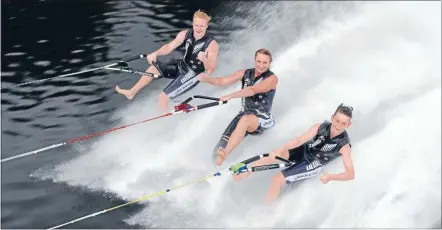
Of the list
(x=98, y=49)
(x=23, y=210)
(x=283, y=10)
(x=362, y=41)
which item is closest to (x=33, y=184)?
(x=23, y=210)

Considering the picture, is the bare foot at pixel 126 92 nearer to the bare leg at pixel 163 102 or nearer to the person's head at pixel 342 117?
the bare leg at pixel 163 102

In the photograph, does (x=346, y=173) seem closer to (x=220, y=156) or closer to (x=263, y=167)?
(x=263, y=167)

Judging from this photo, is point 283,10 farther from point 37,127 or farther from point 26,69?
point 37,127

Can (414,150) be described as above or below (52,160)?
above

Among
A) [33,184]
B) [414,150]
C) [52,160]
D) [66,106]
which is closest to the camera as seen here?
[33,184]

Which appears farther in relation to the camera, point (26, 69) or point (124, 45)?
point (124, 45)

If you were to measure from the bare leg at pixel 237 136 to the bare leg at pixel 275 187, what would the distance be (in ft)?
3.44

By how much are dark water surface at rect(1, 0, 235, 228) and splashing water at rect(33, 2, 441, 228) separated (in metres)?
0.45

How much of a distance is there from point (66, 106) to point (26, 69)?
89.7 inches

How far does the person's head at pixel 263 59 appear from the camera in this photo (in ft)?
25.8

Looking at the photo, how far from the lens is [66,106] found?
32.0ft

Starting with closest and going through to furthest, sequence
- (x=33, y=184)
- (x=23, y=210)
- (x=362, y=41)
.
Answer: (x=23, y=210) < (x=33, y=184) < (x=362, y=41)

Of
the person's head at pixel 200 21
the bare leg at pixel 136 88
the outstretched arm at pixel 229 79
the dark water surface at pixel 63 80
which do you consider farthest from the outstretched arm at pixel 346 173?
the bare leg at pixel 136 88

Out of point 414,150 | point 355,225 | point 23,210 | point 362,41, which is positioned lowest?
point 23,210
